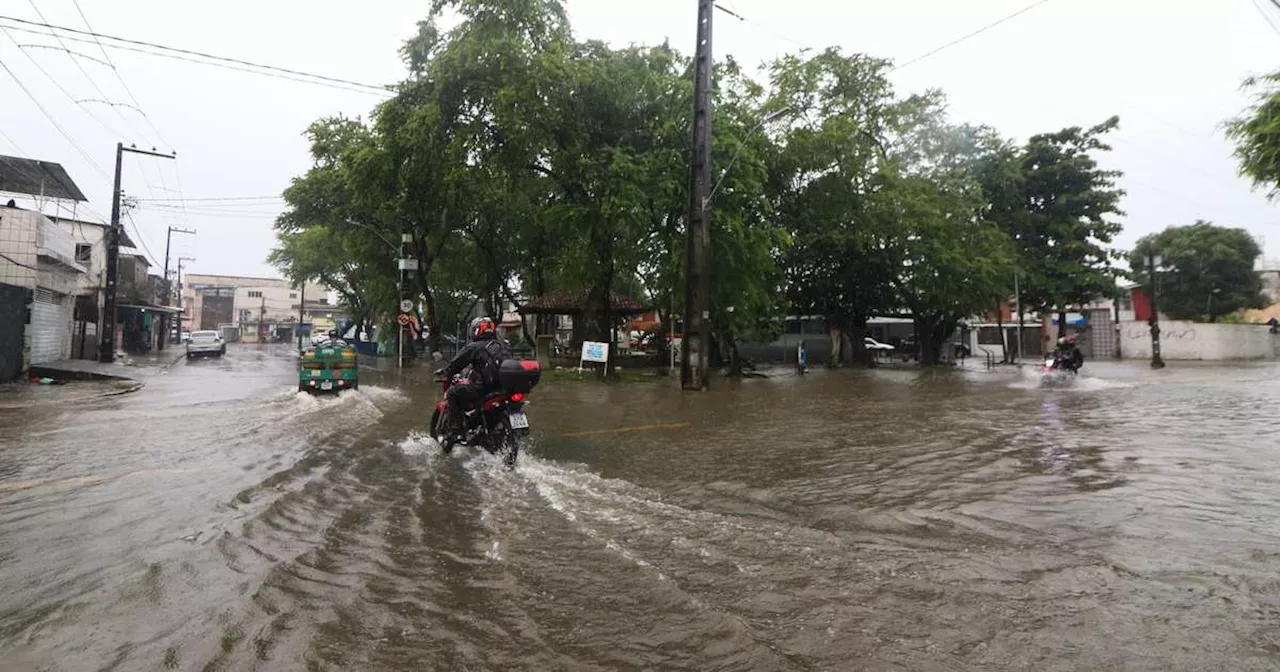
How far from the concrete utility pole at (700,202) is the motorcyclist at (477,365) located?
9.66m

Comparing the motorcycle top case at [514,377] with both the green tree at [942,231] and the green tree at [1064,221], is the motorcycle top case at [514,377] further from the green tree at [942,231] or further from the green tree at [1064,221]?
the green tree at [1064,221]

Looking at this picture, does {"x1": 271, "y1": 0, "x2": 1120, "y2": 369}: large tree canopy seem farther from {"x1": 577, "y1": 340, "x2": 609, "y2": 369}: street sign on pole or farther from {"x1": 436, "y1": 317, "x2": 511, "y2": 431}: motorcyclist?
{"x1": 436, "y1": 317, "x2": 511, "y2": 431}: motorcyclist

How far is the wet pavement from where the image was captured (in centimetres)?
287

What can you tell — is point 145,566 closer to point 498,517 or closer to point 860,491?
point 498,517

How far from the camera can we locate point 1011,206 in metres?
33.1

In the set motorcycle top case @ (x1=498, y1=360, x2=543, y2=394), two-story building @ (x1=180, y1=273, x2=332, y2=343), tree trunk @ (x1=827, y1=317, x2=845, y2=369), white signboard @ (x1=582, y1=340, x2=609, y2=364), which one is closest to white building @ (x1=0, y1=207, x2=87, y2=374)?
white signboard @ (x1=582, y1=340, x2=609, y2=364)

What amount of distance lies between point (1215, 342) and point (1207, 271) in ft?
34.5

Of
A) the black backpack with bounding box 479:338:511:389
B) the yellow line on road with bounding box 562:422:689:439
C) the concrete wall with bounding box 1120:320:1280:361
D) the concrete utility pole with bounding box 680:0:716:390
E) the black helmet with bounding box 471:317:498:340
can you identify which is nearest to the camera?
the black backpack with bounding box 479:338:511:389

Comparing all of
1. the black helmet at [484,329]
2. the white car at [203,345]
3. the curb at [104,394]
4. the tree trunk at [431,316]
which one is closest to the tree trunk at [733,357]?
the tree trunk at [431,316]

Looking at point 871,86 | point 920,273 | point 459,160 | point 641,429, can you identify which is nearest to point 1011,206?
point 920,273

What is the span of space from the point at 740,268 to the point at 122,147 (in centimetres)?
2523

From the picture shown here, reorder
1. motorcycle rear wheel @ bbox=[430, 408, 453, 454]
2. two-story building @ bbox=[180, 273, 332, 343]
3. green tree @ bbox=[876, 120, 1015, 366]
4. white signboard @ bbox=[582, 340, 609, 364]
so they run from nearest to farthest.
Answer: motorcycle rear wheel @ bbox=[430, 408, 453, 454], white signboard @ bbox=[582, 340, 609, 364], green tree @ bbox=[876, 120, 1015, 366], two-story building @ bbox=[180, 273, 332, 343]

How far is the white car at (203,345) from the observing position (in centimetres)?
3595

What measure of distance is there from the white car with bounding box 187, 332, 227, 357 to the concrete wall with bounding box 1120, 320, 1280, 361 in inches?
1910
